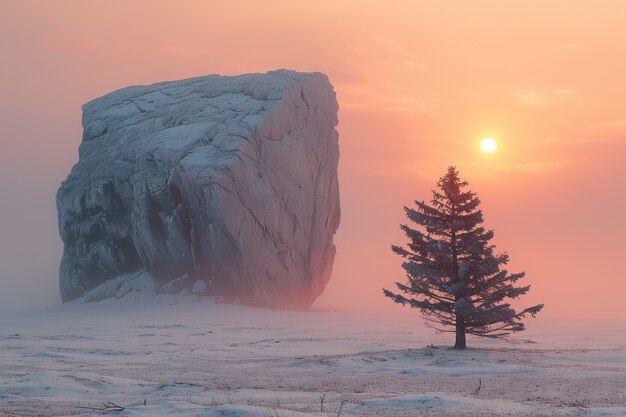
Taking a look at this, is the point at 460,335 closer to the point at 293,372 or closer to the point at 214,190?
the point at 293,372

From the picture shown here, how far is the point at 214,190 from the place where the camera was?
147 feet

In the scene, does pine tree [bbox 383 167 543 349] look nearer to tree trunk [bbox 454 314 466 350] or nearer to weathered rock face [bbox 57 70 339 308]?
tree trunk [bbox 454 314 466 350]

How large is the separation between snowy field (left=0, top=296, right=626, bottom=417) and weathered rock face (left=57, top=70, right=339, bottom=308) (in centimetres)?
1189

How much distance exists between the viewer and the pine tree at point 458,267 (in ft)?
80.8

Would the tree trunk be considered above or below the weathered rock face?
below

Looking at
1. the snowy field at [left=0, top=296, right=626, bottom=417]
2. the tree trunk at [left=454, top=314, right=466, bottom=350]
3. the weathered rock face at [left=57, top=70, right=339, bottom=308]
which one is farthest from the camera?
the weathered rock face at [left=57, top=70, right=339, bottom=308]

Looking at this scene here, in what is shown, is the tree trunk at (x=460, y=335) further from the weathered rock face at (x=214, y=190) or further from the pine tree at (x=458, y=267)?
the weathered rock face at (x=214, y=190)

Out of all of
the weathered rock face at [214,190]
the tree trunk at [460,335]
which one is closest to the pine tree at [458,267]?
the tree trunk at [460,335]

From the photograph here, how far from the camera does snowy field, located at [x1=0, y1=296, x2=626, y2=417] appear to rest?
39.8 feet

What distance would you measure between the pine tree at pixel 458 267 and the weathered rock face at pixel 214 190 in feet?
70.9

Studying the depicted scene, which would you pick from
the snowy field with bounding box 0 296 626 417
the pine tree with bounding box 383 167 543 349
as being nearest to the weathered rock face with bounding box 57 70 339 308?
the snowy field with bounding box 0 296 626 417

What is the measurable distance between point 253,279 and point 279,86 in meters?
13.3

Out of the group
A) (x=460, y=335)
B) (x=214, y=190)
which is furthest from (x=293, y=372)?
(x=214, y=190)

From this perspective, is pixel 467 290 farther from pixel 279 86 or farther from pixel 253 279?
pixel 279 86
